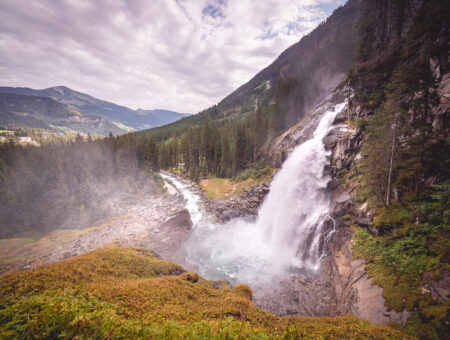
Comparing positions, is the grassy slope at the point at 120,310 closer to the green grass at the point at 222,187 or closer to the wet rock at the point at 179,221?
the wet rock at the point at 179,221

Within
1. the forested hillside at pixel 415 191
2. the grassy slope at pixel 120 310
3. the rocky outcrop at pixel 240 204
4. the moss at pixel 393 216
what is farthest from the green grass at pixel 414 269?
the rocky outcrop at pixel 240 204

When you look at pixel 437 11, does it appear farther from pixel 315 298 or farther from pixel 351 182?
pixel 315 298

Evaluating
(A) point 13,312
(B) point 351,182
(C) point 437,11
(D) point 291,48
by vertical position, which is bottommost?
(A) point 13,312

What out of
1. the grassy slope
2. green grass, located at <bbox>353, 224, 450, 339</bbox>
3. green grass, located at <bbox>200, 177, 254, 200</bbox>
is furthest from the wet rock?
green grass, located at <bbox>353, 224, 450, 339</bbox>

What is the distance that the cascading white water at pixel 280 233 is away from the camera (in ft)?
64.5

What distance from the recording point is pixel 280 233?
79.4 ft

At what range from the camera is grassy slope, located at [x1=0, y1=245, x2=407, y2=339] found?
3.55m

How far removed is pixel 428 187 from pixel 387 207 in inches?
114

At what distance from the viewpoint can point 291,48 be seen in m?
165

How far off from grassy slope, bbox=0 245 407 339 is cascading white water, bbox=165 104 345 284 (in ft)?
31.5

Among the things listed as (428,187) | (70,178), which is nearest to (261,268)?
(428,187)

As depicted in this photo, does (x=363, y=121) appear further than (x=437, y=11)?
Yes

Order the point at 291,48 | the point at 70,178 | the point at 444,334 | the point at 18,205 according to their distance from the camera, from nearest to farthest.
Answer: the point at 444,334 < the point at 18,205 < the point at 70,178 < the point at 291,48

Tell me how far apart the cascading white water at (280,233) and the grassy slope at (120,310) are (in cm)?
959
